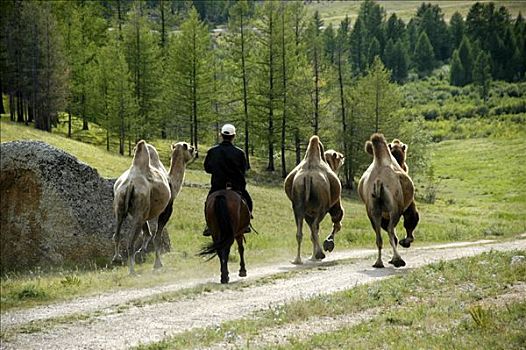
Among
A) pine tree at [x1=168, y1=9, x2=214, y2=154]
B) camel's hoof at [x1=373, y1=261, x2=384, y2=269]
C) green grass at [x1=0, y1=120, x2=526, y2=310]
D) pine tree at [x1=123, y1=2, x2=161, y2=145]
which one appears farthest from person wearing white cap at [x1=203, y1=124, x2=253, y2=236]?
pine tree at [x1=123, y1=2, x2=161, y2=145]

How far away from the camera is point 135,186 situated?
17.6m

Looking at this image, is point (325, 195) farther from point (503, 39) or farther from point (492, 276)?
point (503, 39)

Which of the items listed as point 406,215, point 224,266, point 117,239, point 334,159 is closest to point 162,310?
point 224,266

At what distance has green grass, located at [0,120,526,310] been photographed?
52.2 feet

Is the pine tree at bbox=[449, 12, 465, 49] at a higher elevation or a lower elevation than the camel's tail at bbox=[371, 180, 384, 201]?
higher

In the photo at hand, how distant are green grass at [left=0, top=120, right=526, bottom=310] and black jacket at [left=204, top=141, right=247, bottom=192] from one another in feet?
8.75

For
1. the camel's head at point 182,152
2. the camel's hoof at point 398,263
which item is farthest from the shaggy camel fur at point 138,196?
the camel's hoof at point 398,263

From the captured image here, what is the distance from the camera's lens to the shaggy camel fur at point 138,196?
1745 centimetres

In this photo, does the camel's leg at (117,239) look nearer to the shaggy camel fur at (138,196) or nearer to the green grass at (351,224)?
the shaggy camel fur at (138,196)

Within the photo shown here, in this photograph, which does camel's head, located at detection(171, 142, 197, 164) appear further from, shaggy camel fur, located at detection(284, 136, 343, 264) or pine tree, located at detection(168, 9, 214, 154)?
pine tree, located at detection(168, 9, 214, 154)

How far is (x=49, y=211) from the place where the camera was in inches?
786

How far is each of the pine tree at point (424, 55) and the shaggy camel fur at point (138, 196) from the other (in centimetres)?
2359

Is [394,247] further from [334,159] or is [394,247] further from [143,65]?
[143,65]

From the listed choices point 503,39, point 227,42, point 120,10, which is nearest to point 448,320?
point 503,39
